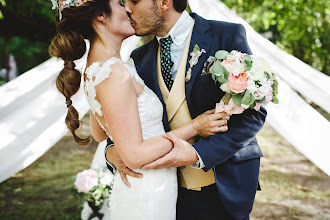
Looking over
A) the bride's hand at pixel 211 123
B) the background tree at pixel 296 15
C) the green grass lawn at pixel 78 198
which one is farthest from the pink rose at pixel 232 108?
the background tree at pixel 296 15

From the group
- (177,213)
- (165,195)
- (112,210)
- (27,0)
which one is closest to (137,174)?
(165,195)

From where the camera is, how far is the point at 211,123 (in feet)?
6.17

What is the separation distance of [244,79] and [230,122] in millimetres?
343

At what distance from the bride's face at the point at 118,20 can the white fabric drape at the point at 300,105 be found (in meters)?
1.39

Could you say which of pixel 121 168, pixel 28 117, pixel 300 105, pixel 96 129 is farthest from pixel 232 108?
pixel 28 117

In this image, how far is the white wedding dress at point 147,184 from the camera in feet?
6.33

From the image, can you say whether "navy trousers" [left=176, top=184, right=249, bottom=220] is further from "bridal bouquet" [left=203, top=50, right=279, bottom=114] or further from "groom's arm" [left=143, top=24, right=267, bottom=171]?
"bridal bouquet" [left=203, top=50, right=279, bottom=114]

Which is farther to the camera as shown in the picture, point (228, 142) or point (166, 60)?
point (166, 60)

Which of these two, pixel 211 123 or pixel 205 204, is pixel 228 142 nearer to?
pixel 211 123

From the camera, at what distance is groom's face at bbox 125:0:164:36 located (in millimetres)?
2271

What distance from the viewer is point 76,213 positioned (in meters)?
4.37

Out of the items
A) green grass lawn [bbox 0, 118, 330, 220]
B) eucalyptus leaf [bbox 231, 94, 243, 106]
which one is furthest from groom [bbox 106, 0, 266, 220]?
green grass lawn [bbox 0, 118, 330, 220]

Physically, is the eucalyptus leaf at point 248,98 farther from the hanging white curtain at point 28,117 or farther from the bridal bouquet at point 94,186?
the bridal bouquet at point 94,186

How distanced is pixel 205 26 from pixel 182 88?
0.43 meters
